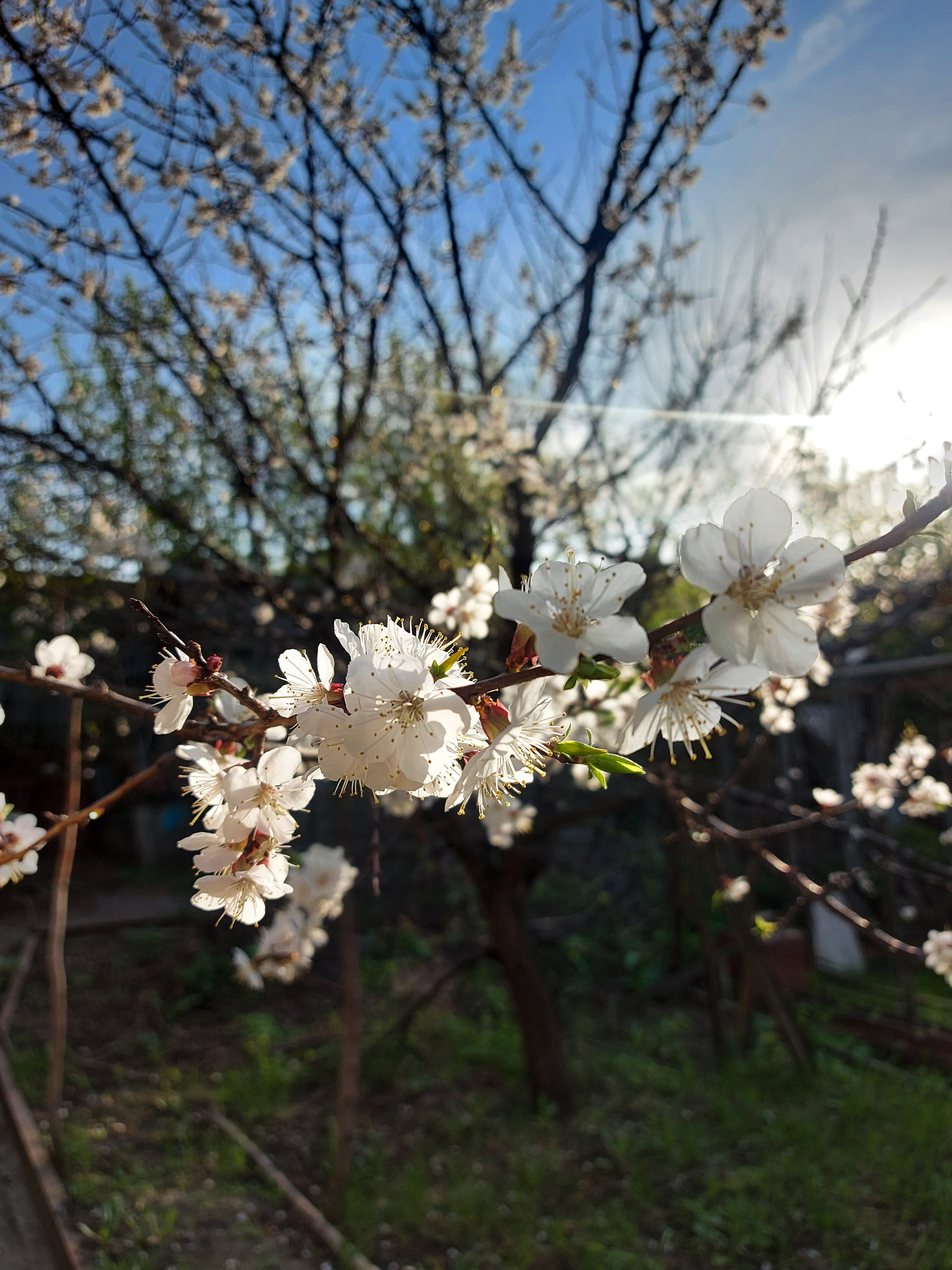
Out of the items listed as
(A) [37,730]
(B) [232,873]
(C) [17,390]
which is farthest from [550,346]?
(A) [37,730]

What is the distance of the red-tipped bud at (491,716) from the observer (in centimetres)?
80

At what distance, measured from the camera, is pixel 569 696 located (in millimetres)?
1729

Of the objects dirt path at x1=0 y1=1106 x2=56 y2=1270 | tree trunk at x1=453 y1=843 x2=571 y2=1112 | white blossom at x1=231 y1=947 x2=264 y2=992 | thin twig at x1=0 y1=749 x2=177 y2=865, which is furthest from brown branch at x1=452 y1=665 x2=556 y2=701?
tree trunk at x1=453 y1=843 x2=571 y2=1112

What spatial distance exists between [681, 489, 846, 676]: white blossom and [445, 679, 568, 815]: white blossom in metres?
0.20

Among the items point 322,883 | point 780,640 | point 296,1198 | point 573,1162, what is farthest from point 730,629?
point 573,1162

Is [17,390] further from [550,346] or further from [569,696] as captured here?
[569,696]

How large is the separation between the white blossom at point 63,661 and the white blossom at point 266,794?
1.70 ft

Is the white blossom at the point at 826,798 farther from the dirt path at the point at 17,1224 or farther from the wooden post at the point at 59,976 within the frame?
the dirt path at the point at 17,1224

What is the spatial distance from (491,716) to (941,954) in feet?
6.29

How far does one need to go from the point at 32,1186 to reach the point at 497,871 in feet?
6.60

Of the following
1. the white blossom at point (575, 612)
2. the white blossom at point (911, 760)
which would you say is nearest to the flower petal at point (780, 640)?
the white blossom at point (575, 612)

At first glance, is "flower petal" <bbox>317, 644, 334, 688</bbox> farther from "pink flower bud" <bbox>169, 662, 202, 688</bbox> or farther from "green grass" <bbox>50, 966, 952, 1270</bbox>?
"green grass" <bbox>50, 966, 952, 1270</bbox>

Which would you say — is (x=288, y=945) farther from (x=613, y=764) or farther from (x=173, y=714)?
(x=613, y=764)

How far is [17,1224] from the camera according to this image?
7.67 ft
